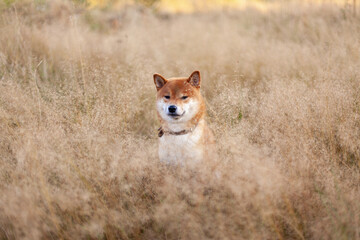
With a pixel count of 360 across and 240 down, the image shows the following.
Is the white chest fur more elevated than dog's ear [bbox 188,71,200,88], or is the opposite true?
dog's ear [bbox 188,71,200,88]

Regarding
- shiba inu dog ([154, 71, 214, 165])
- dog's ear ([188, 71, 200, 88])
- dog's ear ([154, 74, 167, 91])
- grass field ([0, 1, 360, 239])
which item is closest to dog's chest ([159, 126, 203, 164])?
shiba inu dog ([154, 71, 214, 165])

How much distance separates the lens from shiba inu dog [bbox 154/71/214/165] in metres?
2.62

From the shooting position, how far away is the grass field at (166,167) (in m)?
1.86

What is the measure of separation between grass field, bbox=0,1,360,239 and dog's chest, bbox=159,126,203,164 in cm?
13

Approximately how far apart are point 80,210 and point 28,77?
247 cm

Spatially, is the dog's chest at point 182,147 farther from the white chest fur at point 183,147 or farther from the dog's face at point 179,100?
the dog's face at point 179,100

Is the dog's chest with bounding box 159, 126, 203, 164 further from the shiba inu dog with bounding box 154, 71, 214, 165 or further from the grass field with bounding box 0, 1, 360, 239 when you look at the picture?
the grass field with bounding box 0, 1, 360, 239

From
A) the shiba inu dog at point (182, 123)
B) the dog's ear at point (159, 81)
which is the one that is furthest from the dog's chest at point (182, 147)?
the dog's ear at point (159, 81)

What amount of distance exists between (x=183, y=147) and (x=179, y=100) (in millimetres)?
400

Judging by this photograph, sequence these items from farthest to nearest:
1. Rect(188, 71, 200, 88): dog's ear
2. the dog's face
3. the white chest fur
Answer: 1. Rect(188, 71, 200, 88): dog's ear
2. the dog's face
3. the white chest fur

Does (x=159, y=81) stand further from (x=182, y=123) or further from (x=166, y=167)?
(x=166, y=167)

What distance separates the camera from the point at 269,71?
4.32 metres

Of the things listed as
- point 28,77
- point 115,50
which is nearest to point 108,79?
point 28,77

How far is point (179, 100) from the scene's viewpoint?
279 centimetres
